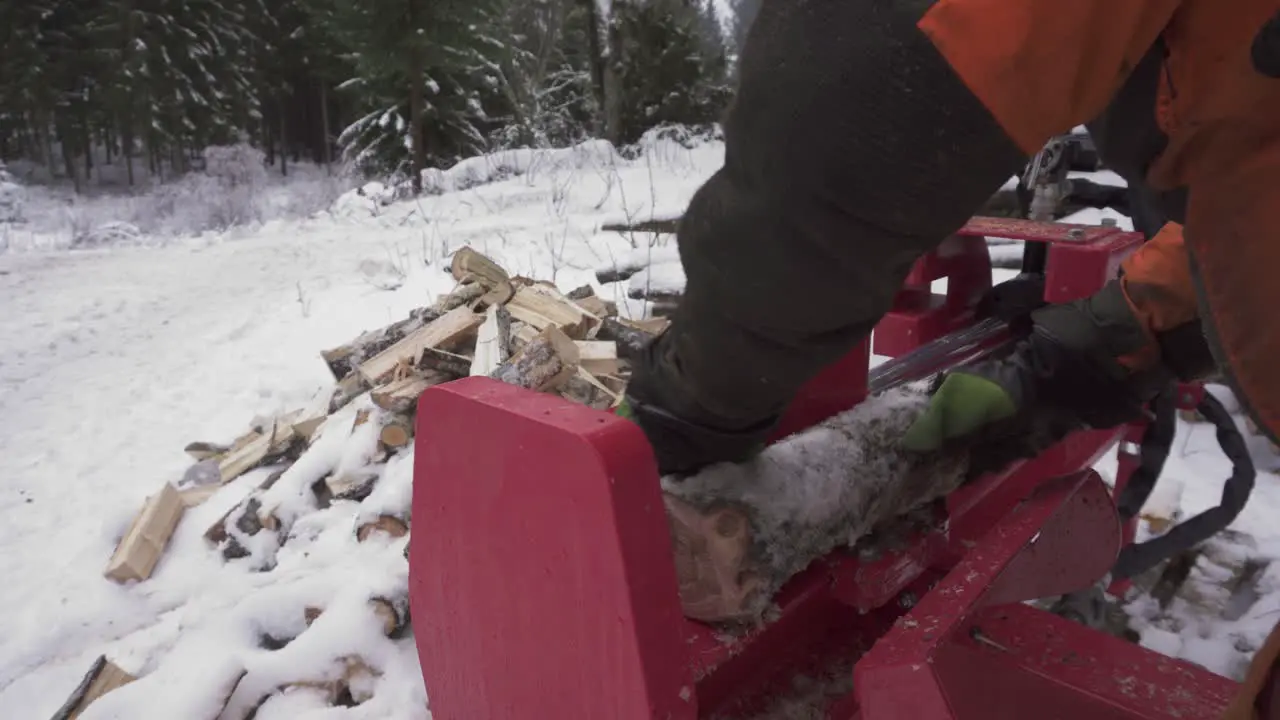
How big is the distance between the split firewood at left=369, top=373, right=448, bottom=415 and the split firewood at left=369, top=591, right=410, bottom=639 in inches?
39.3

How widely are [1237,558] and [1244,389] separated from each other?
2.30m

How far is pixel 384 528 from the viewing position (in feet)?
7.97

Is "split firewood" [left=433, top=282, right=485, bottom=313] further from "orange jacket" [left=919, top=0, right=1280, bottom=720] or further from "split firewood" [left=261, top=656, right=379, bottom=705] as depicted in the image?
"orange jacket" [left=919, top=0, right=1280, bottom=720]

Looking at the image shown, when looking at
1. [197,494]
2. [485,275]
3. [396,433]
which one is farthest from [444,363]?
[197,494]

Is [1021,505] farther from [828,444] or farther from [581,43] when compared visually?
[581,43]

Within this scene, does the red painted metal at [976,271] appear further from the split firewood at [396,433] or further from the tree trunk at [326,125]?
the tree trunk at [326,125]

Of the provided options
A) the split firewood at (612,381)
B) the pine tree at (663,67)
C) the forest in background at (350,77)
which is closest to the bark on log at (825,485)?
the split firewood at (612,381)

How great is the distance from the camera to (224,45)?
20.7 m

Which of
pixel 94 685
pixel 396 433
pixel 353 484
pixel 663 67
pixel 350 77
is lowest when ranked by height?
pixel 94 685

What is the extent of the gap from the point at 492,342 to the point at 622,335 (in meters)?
0.62

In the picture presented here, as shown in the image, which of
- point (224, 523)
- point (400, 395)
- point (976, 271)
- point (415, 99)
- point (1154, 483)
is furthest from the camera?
point (415, 99)

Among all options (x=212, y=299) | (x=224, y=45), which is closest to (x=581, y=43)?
(x=224, y=45)

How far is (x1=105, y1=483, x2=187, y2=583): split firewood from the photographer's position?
2668mm

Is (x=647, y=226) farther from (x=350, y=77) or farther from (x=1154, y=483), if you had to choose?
(x=350, y=77)
